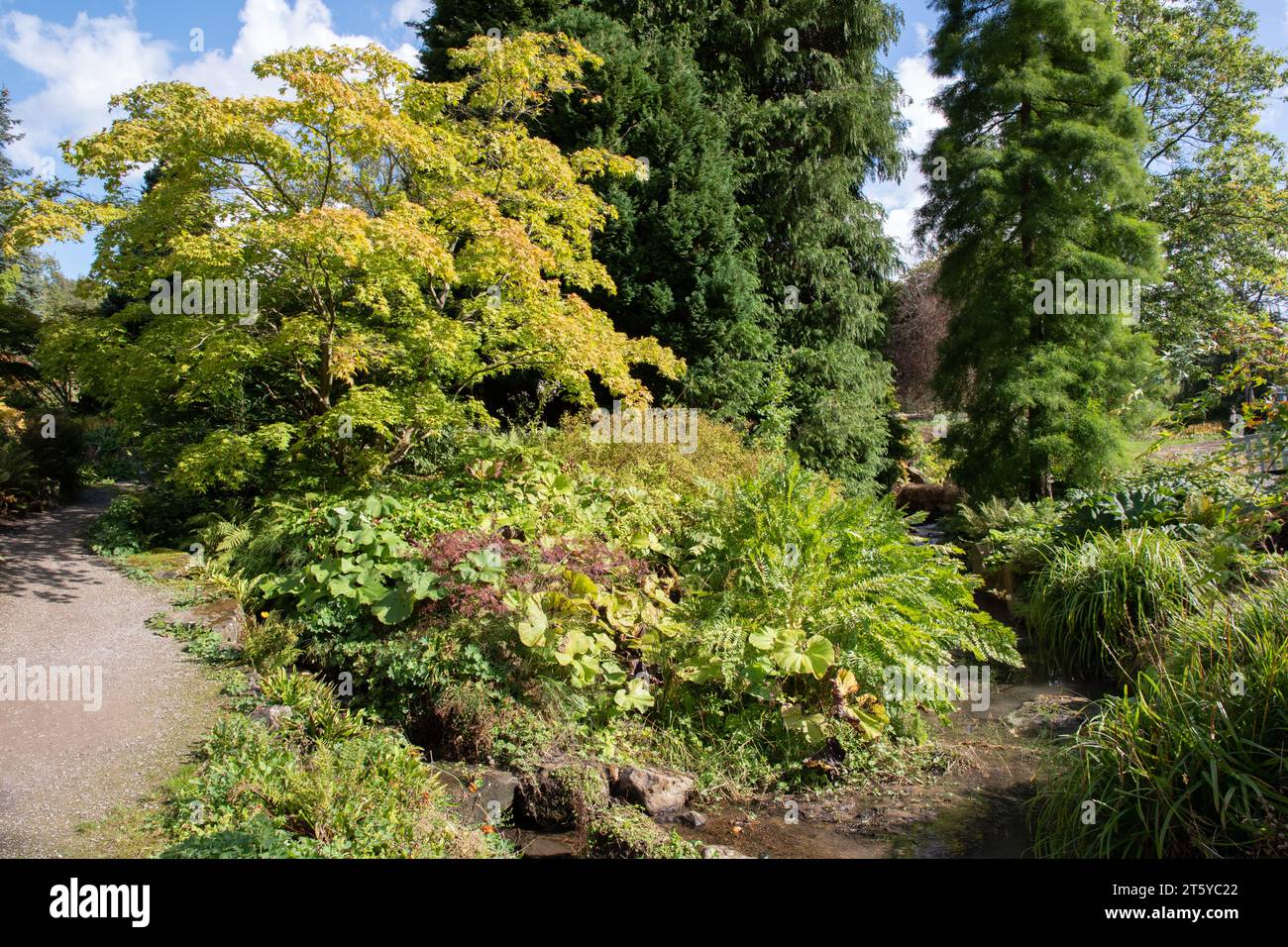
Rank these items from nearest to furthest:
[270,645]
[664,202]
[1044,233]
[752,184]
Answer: [270,645], [664,202], [1044,233], [752,184]

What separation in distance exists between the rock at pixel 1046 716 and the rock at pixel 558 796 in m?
3.41

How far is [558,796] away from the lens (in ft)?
16.0

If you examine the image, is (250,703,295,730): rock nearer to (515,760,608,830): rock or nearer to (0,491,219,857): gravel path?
(0,491,219,857): gravel path

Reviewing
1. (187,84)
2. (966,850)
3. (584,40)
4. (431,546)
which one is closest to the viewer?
(966,850)

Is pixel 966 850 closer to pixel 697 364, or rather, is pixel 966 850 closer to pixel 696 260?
pixel 697 364

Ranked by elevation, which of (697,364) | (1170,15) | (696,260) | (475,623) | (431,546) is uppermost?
(1170,15)

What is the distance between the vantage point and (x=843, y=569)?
21.2 feet

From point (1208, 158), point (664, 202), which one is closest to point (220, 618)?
point (664, 202)

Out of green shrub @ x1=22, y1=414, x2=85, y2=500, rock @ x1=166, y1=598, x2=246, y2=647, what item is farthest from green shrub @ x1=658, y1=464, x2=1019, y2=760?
green shrub @ x1=22, y1=414, x2=85, y2=500

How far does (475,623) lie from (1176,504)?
23.0ft

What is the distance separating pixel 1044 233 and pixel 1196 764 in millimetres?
10050

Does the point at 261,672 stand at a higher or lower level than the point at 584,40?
lower

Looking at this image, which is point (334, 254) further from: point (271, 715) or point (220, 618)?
point (271, 715)

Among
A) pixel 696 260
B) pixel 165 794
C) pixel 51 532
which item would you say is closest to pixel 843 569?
pixel 165 794
